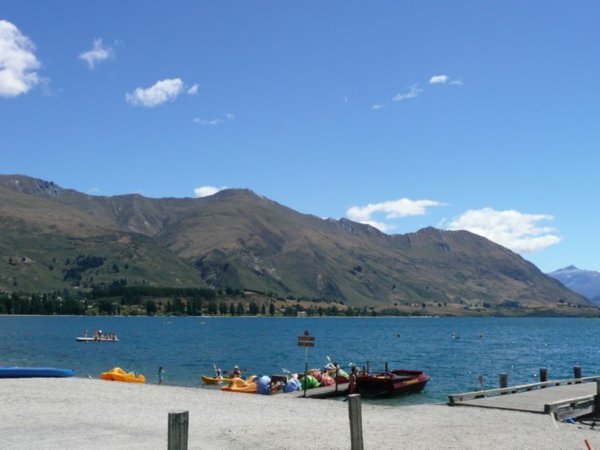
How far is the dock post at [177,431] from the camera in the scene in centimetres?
1152

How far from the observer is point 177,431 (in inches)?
456

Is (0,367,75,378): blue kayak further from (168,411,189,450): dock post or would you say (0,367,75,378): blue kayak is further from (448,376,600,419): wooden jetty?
(168,411,189,450): dock post

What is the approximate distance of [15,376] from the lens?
45469 mm

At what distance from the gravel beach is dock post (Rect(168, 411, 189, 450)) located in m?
11.0

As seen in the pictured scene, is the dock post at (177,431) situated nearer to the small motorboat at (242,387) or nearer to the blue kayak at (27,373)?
the small motorboat at (242,387)

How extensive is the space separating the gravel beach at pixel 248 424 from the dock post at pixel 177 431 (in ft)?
36.2

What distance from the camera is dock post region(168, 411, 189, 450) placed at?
37.8ft

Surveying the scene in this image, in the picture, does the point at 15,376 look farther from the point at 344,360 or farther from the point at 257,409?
the point at 344,360

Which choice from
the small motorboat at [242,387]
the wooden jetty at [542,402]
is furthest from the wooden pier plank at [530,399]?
the small motorboat at [242,387]

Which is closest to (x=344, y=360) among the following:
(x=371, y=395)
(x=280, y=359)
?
(x=280, y=359)

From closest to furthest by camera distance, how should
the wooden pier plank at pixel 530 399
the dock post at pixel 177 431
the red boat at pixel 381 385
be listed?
the dock post at pixel 177 431
the wooden pier plank at pixel 530 399
the red boat at pixel 381 385

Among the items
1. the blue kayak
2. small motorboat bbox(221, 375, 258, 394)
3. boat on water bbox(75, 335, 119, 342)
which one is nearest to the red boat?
small motorboat bbox(221, 375, 258, 394)

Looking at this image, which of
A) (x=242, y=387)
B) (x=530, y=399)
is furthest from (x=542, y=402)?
(x=242, y=387)

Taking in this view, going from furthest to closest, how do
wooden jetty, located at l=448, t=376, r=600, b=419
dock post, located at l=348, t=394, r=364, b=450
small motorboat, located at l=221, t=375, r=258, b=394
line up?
small motorboat, located at l=221, t=375, r=258, b=394
wooden jetty, located at l=448, t=376, r=600, b=419
dock post, located at l=348, t=394, r=364, b=450
